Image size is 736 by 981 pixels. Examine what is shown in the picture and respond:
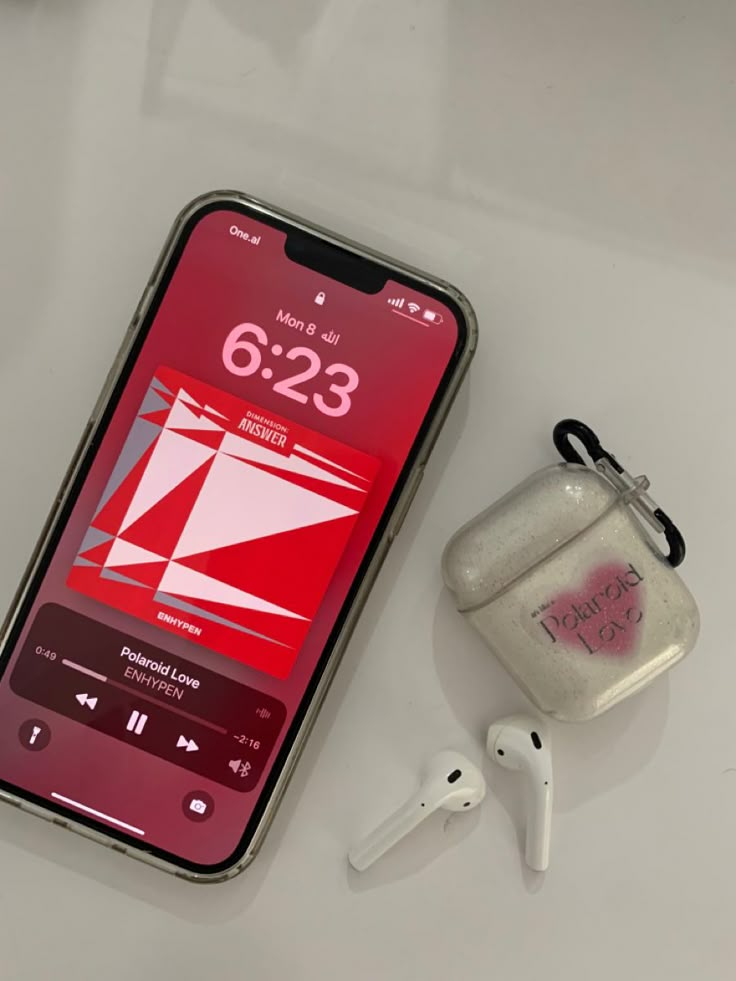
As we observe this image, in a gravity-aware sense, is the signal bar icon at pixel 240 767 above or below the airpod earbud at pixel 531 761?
below

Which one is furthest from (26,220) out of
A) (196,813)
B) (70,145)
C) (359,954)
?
(359,954)

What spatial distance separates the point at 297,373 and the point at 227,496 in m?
0.07

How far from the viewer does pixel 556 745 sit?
17.7 inches

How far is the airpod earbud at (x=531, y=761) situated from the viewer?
43cm

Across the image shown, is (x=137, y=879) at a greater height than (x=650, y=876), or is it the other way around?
(x=650, y=876)

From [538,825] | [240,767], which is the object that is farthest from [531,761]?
[240,767]

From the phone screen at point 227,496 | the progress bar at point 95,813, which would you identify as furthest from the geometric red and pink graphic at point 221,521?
the progress bar at point 95,813

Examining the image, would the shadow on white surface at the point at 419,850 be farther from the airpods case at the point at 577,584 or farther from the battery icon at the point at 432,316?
the battery icon at the point at 432,316

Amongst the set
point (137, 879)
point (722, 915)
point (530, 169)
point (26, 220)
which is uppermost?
point (530, 169)

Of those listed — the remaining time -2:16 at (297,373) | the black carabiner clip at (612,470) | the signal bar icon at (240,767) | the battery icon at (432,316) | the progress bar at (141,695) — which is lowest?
the signal bar icon at (240,767)

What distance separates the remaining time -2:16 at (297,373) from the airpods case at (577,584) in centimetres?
9

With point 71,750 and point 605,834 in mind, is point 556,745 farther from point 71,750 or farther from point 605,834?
point 71,750

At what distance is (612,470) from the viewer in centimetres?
42

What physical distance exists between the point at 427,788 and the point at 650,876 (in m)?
0.13
